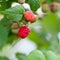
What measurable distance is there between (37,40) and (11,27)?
2.02 feet

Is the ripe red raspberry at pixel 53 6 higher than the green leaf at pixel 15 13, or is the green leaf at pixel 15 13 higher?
the ripe red raspberry at pixel 53 6

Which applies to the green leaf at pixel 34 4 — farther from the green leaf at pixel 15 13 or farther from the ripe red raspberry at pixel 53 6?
the ripe red raspberry at pixel 53 6

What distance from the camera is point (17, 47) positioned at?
1.98 m

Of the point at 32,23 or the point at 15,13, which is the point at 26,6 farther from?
the point at 15,13

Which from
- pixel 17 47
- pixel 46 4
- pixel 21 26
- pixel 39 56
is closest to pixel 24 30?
pixel 21 26

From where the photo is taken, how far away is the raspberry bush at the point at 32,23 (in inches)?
46.5

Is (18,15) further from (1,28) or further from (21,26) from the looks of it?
(1,28)

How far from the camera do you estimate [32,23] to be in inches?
54.0

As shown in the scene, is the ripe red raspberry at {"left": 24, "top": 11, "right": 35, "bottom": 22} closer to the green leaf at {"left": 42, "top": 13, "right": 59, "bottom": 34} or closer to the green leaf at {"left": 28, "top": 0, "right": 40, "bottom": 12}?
the green leaf at {"left": 28, "top": 0, "right": 40, "bottom": 12}

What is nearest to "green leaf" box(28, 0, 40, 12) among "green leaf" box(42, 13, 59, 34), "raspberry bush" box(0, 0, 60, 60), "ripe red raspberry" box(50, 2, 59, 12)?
"raspberry bush" box(0, 0, 60, 60)

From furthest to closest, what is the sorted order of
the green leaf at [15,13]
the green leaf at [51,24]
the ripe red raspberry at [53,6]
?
1. the green leaf at [51,24]
2. the ripe red raspberry at [53,6]
3. the green leaf at [15,13]

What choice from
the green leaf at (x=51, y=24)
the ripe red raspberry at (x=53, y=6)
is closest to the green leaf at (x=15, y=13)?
the ripe red raspberry at (x=53, y=6)

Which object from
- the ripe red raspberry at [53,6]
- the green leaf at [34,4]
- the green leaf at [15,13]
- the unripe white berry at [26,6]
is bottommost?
the green leaf at [15,13]

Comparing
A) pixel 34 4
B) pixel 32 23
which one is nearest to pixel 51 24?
pixel 32 23
